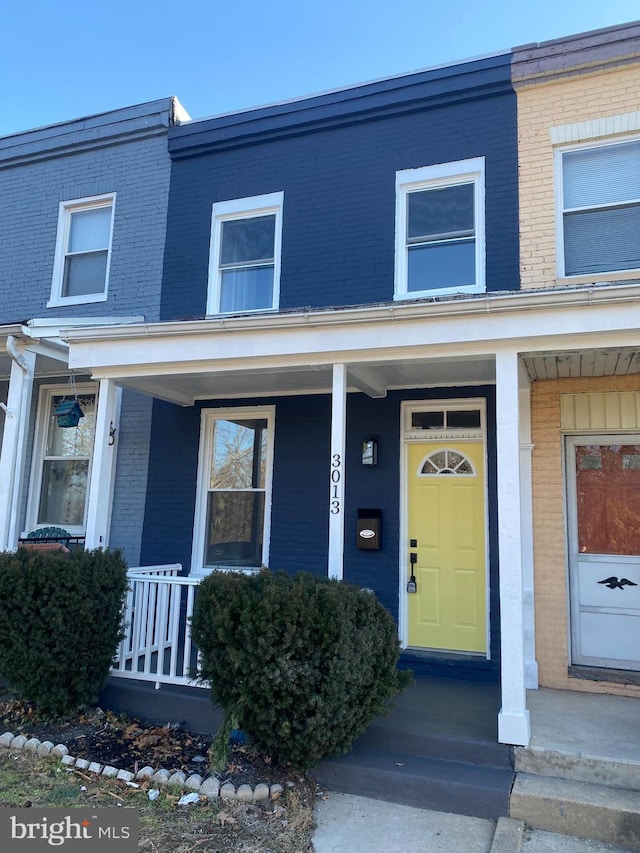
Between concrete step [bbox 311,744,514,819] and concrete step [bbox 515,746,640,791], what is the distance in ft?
0.50

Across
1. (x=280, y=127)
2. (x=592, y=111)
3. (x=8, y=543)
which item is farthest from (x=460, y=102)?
(x=8, y=543)

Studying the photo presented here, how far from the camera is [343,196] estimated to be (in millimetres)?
7039

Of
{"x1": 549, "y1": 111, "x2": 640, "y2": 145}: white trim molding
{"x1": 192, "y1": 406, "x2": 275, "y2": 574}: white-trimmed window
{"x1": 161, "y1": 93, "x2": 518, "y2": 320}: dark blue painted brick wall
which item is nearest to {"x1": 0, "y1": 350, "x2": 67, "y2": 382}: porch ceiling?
{"x1": 161, "y1": 93, "x2": 518, "y2": 320}: dark blue painted brick wall

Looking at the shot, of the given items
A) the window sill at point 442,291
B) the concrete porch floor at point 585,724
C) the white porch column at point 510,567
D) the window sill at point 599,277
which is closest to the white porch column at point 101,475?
the window sill at point 442,291

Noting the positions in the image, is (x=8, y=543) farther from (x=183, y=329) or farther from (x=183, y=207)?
(x=183, y=207)

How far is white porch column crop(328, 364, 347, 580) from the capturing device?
4910 millimetres

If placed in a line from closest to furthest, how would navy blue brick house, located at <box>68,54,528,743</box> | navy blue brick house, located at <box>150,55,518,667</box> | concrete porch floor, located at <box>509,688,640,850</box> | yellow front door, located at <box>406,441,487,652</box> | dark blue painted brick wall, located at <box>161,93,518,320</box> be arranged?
concrete porch floor, located at <box>509,688,640,850</box>, navy blue brick house, located at <box>68,54,528,743</box>, yellow front door, located at <box>406,441,487,652</box>, navy blue brick house, located at <box>150,55,518,667</box>, dark blue painted brick wall, located at <box>161,93,518,320</box>

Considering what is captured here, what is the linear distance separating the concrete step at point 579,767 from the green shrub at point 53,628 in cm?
330

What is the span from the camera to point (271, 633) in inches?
157

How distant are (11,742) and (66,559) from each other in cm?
136

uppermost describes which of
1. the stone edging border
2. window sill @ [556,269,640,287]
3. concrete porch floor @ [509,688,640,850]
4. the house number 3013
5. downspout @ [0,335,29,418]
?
window sill @ [556,269,640,287]

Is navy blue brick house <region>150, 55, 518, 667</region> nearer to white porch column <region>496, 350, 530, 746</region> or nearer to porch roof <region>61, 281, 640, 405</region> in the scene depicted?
porch roof <region>61, 281, 640, 405</region>

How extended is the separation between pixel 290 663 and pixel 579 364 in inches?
135

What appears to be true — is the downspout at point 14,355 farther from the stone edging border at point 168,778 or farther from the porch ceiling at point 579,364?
the porch ceiling at point 579,364
